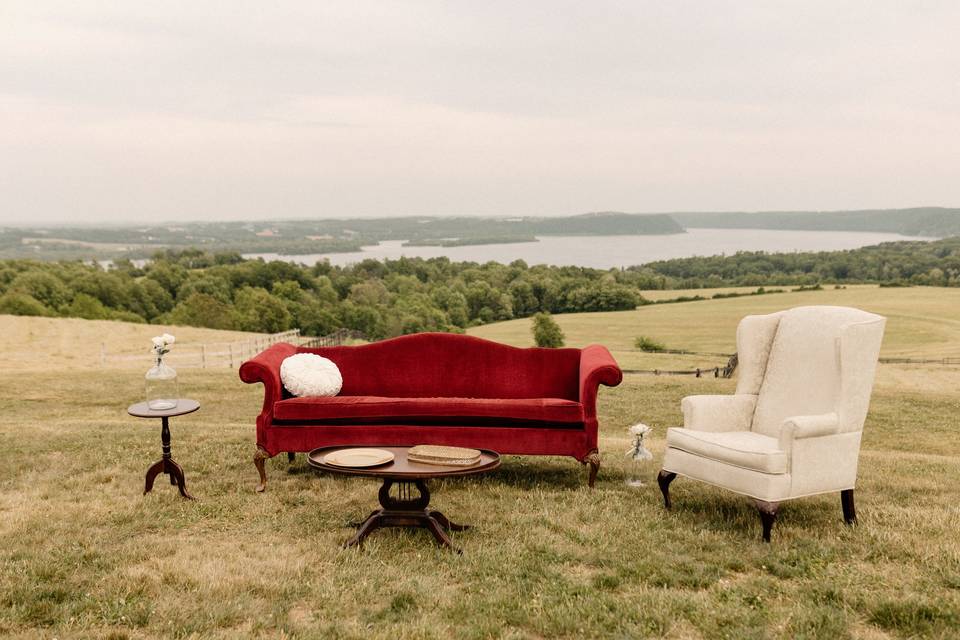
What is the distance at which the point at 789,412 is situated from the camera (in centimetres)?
518

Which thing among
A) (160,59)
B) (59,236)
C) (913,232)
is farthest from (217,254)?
(913,232)

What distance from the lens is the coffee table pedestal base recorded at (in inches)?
169

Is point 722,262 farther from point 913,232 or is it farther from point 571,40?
point 571,40

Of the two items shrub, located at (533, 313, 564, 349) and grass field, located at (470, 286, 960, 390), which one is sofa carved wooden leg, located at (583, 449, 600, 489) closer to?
grass field, located at (470, 286, 960, 390)

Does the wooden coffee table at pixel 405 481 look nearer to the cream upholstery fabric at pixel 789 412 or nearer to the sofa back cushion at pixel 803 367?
the cream upholstery fabric at pixel 789 412

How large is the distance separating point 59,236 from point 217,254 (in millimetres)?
51934

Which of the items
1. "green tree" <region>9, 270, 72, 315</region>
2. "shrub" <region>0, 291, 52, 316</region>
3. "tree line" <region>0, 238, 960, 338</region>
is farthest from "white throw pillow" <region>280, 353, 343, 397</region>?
"green tree" <region>9, 270, 72, 315</region>

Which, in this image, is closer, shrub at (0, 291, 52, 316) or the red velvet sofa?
the red velvet sofa

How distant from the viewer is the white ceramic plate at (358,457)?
4273mm

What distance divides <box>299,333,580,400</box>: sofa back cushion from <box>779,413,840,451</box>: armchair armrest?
2492mm

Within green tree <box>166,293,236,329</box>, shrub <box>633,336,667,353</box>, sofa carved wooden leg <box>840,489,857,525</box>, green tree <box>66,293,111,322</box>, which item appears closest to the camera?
sofa carved wooden leg <box>840,489,857,525</box>

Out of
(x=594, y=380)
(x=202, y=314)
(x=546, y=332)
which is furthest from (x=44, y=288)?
(x=594, y=380)

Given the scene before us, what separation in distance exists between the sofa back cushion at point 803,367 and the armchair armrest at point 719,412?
9 centimetres

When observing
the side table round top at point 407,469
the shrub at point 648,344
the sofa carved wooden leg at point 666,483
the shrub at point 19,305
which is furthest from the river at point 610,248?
the side table round top at point 407,469
